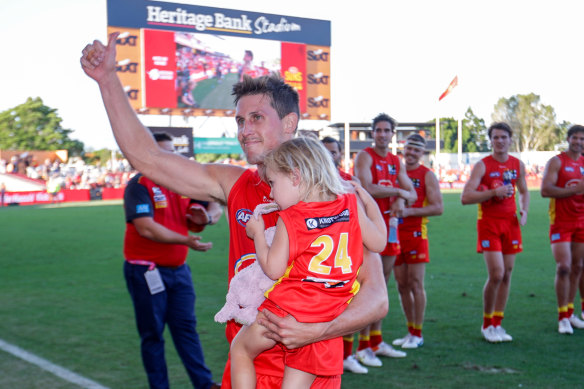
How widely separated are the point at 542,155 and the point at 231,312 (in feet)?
267

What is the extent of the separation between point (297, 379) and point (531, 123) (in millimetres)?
103498

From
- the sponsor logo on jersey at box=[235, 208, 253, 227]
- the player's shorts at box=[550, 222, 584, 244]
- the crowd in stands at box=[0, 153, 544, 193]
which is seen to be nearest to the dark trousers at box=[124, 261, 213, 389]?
the sponsor logo on jersey at box=[235, 208, 253, 227]

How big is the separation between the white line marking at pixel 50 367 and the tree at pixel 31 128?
262 feet

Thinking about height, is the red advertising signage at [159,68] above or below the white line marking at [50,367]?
above

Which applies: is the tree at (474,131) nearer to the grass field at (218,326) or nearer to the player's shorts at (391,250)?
the grass field at (218,326)

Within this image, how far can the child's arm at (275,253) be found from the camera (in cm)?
249

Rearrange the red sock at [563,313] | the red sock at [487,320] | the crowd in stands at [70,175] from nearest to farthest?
1. the red sock at [487,320]
2. the red sock at [563,313]
3. the crowd in stands at [70,175]

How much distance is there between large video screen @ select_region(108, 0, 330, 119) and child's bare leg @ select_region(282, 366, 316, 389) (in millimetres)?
39915

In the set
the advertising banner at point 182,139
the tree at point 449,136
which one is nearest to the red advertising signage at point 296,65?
the advertising banner at point 182,139

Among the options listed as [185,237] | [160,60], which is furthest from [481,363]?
[160,60]

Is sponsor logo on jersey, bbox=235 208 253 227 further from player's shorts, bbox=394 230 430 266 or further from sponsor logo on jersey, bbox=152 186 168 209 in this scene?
player's shorts, bbox=394 230 430 266

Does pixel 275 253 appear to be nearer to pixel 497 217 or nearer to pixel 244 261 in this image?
pixel 244 261

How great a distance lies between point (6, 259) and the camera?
14.5 meters

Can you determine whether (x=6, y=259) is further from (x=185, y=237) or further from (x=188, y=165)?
(x=188, y=165)
